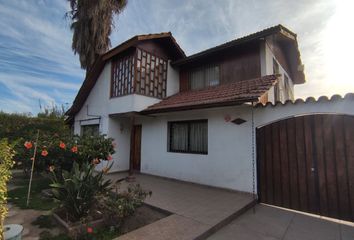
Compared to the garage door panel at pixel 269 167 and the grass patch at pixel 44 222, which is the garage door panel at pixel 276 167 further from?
the grass patch at pixel 44 222

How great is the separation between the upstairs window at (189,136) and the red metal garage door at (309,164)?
8.26 ft

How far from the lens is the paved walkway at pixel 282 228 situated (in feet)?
14.0

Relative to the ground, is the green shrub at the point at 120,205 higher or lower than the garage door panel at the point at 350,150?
lower

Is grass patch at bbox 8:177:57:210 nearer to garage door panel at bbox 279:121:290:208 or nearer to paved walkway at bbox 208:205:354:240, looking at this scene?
paved walkway at bbox 208:205:354:240

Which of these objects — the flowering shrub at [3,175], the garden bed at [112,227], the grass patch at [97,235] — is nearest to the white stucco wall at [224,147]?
the garden bed at [112,227]

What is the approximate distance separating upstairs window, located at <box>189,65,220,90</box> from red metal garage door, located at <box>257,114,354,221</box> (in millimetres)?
4512

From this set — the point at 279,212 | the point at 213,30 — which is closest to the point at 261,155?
the point at 279,212

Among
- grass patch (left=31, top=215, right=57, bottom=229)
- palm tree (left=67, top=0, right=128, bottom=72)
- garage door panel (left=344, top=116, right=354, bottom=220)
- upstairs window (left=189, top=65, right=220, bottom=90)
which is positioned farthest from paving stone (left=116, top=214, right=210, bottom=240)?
palm tree (left=67, top=0, right=128, bottom=72)

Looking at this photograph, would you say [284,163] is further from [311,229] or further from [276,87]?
[276,87]

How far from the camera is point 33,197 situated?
6887 mm

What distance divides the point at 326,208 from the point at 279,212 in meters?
1.16

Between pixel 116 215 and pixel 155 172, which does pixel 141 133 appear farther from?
pixel 116 215

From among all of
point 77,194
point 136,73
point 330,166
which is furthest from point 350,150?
point 136,73

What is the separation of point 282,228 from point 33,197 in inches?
309
